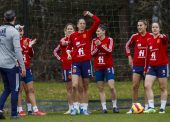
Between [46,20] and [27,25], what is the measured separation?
14.7 ft

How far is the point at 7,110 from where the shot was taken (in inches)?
710

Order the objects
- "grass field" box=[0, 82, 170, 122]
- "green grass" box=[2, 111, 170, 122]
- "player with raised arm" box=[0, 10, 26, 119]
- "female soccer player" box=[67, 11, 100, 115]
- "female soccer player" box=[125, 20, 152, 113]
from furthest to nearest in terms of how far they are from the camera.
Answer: "female soccer player" box=[125, 20, 152, 113] < "female soccer player" box=[67, 11, 100, 115] < "player with raised arm" box=[0, 10, 26, 119] < "grass field" box=[0, 82, 170, 122] < "green grass" box=[2, 111, 170, 122]

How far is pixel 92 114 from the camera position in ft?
54.7

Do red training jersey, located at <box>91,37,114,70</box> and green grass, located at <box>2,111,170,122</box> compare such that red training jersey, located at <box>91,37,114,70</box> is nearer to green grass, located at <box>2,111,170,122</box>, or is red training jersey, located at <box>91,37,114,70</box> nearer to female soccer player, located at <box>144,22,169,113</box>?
female soccer player, located at <box>144,22,169,113</box>

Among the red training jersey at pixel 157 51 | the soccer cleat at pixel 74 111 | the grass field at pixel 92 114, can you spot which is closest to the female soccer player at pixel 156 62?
the red training jersey at pixel 157 51

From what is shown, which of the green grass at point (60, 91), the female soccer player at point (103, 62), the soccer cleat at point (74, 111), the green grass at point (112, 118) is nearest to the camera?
the green grass at point (112, 118)

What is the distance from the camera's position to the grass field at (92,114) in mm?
14570

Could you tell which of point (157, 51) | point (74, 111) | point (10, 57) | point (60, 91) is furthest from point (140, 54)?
point (60, 91)

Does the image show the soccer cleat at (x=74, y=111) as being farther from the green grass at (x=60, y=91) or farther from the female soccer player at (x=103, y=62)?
the green grass at (x=60, y=91)

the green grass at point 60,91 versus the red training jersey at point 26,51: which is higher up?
the red training jersey at point 26,51

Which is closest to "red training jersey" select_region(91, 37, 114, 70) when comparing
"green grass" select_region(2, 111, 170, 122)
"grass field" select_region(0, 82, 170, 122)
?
"grass field" select_region(0, 82, 170, 122)

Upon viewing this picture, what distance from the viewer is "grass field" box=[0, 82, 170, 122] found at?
14.6 m

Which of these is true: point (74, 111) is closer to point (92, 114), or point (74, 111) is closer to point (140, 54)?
point (92, 114)

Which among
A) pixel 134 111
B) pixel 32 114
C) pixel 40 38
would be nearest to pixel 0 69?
pixel 32 114
